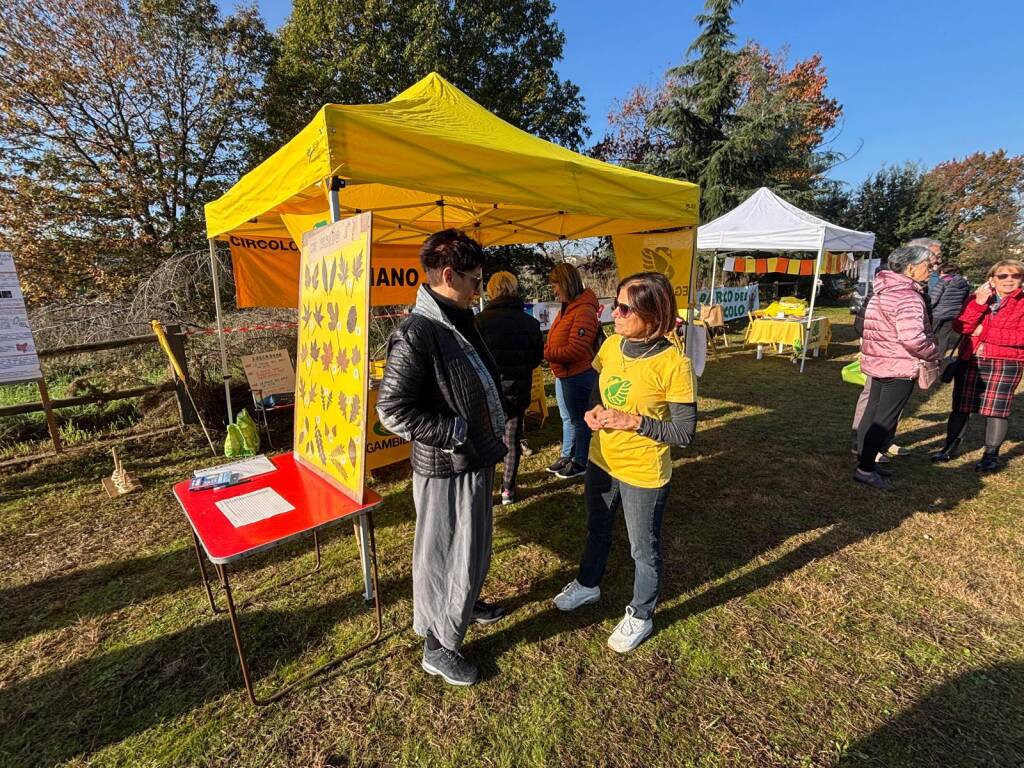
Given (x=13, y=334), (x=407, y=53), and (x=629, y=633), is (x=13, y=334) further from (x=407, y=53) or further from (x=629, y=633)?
(x=407, y=53)

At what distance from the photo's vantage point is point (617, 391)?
6.29 feet

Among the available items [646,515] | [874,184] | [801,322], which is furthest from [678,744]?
[874,184]

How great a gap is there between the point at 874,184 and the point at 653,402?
28063 millimetres

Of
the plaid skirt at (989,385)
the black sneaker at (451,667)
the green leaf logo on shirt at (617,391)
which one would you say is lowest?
the black sneaker at (451,667)

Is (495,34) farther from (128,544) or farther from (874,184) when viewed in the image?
(874,184)

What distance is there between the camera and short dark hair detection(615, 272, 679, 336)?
1.76 m

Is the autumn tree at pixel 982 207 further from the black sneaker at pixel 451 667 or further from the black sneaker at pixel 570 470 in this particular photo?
the black sneaker at pixel 451 667

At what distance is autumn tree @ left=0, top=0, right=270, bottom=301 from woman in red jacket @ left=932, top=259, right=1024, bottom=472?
502 inches

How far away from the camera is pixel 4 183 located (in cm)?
868

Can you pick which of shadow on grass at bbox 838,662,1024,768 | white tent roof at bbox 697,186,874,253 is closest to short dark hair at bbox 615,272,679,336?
shadow on grass at bbox 838,662,1024,768

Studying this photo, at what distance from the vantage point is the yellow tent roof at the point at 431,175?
202 centimetres

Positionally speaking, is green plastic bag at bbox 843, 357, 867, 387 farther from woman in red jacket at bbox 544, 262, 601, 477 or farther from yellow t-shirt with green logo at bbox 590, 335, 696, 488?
yellow t-shirt with green logo at bbox 590, 335, 696, 488

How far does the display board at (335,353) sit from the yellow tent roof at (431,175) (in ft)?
1.08

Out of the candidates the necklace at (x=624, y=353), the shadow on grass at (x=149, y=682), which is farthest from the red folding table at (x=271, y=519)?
the necklace at (x=624, y=353)
